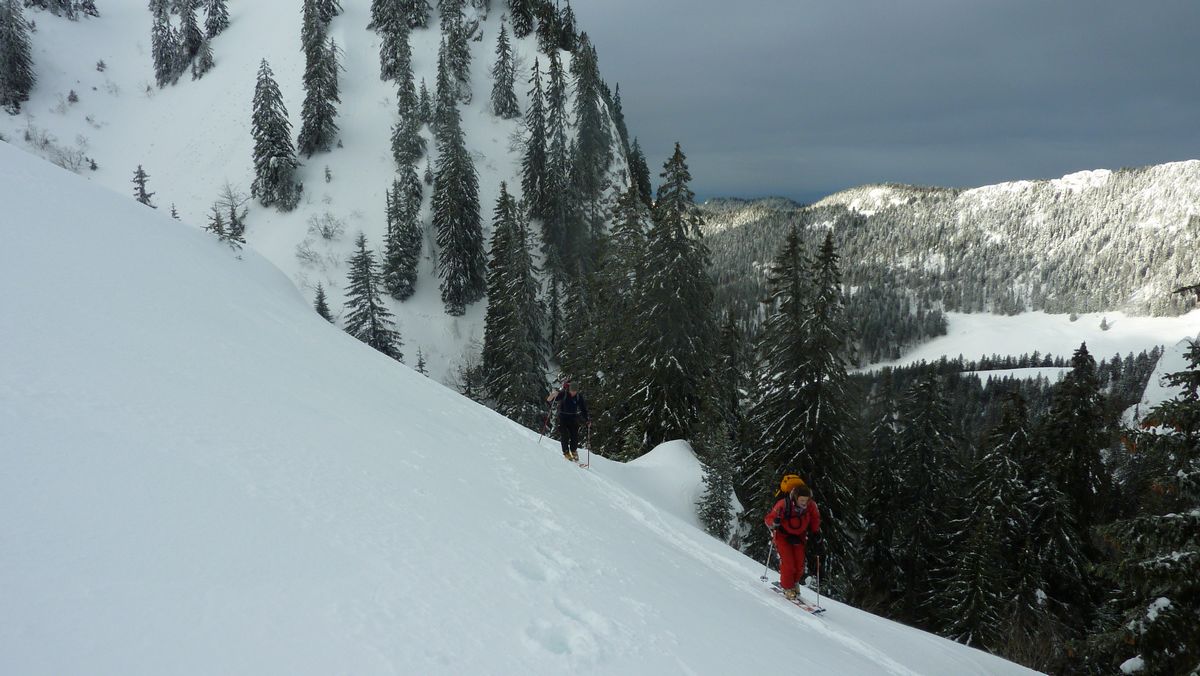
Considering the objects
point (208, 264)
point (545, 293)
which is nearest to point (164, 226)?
point (208, 264)

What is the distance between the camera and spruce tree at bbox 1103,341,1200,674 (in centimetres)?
Result: 777

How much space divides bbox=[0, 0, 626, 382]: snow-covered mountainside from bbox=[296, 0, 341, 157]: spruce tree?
1512 millimetres

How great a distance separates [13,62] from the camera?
55625mm

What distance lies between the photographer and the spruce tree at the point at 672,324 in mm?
22688

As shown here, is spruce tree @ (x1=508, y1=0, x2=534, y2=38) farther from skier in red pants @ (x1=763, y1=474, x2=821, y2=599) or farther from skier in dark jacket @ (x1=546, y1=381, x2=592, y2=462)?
skier in red pants @ (x1=763, y1=474, x2=821, y2=599)

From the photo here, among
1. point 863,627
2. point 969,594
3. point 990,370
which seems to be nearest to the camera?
point 863,627

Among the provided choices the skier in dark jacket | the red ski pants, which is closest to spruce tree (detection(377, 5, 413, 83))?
the skier in dark jacket

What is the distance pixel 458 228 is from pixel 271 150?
21217 millimetres

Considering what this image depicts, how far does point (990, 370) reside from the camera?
178 meters

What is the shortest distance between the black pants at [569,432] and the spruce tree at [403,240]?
4295 centimetres

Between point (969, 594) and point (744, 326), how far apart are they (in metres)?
138

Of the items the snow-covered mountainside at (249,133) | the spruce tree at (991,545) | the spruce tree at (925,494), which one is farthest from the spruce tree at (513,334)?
the spruce tree at (991,545)

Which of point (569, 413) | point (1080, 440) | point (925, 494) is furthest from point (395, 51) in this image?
point (1080, 440)

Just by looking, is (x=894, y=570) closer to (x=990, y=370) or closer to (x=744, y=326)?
(x=744, y=326)
